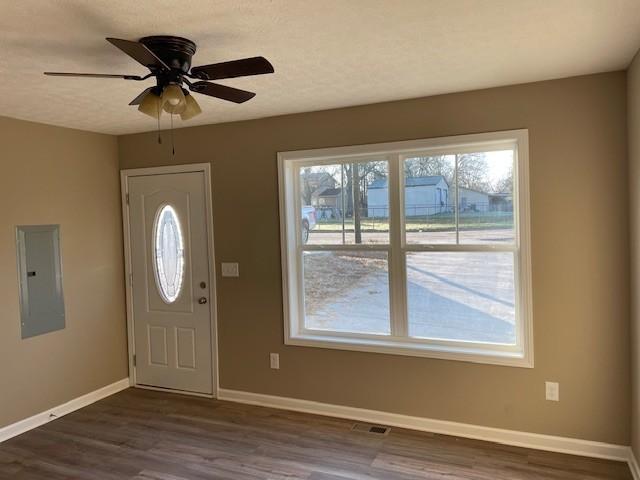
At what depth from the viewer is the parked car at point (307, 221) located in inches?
157

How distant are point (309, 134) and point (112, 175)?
202 cm

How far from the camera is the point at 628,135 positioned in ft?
9.46

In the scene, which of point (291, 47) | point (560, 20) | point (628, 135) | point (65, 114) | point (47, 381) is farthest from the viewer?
point (47, 381)

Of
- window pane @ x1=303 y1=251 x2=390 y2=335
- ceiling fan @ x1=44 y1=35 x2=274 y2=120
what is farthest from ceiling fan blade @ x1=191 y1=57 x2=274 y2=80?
window pane @ x1=303 y1=251 x2=390 y2=335

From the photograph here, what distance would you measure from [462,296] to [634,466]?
1396 mm

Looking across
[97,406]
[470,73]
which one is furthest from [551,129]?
[97,406]

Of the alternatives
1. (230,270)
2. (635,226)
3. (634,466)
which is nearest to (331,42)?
(635,226)

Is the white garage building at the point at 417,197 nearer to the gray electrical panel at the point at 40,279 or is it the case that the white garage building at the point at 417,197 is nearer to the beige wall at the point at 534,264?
the beige wall at the point at 534,264

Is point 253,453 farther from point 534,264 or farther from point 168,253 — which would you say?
point 534,264

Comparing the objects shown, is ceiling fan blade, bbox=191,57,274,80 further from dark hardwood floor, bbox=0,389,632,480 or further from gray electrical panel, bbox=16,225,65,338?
gray electrical panel, bbox=16,225,65,338

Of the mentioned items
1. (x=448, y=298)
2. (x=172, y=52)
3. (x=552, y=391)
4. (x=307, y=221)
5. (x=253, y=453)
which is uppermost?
(x=172, y=52)

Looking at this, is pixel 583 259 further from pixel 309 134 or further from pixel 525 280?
pixel 309 134

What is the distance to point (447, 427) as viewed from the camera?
3.45m

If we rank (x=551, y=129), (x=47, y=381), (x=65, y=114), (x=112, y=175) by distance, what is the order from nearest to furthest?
(x=551, y=129)
(x=65, y=114)
(x=47, y=381)
(x=112, y=175)
